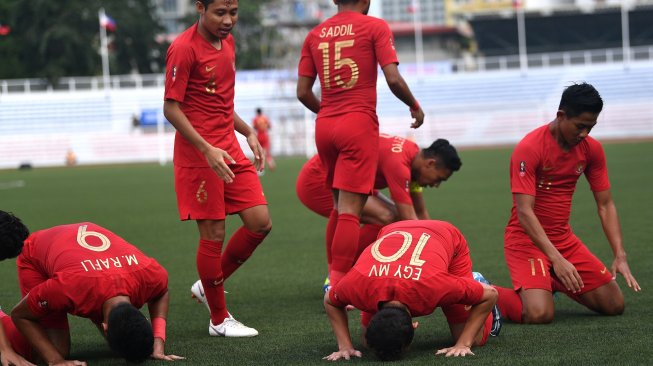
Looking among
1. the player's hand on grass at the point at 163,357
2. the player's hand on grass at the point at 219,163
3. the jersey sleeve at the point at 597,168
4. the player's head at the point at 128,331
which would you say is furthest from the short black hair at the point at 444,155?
the player's head at the point at 128,331

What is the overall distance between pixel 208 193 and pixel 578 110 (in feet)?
7.54

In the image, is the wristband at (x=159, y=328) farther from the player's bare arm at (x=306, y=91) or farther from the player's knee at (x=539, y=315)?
the player's knee at (x=539, y=315)

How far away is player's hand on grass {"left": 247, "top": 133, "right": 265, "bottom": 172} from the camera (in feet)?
21.7

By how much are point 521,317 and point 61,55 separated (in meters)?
58.2

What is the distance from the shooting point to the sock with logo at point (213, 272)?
6438mm

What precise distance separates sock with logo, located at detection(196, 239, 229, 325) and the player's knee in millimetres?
1880

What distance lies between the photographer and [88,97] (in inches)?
2062

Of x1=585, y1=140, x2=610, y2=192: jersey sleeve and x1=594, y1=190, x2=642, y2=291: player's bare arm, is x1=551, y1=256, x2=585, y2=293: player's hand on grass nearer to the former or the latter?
x1=594, y1=190, x2=642, y2=291: player's bare arm

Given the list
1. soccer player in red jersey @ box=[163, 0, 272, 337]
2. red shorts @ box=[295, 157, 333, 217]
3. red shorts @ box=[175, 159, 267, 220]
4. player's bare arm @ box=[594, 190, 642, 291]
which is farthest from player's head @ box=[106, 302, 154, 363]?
red shorts @ box=[295, 157, 333, 217]

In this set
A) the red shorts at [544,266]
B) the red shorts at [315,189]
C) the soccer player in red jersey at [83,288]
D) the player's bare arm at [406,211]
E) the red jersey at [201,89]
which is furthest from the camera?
the red shorts at [315,189]

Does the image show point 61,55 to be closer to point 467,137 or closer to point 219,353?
point 467,137

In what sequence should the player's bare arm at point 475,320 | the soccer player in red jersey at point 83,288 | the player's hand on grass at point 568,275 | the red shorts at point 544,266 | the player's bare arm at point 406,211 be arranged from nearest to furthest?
the soccer player in red jersey at point 83,288
the player's bare arm at point 475,320
the player's hand on grass at point 568,275
the red shorts at point 544,266
the player's bare arm at point 406,211

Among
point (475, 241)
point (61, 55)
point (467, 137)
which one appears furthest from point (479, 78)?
point (475, 241)

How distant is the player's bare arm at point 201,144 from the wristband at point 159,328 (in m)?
0.89
